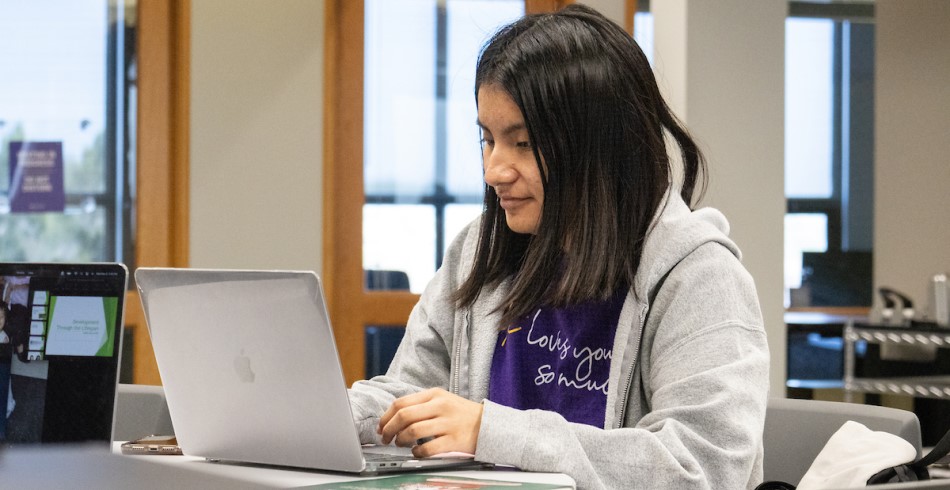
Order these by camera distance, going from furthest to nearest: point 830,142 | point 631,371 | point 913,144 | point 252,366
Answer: point 830,142 → point 913,144 → point 631,371 → point 252,366

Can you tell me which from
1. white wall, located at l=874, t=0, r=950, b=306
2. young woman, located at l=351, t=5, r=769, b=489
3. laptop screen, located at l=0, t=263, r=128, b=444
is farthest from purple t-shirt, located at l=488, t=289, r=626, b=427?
white wall, located at l=874, t=0, r=950, b=306

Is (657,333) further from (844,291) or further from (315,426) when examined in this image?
(844,291)

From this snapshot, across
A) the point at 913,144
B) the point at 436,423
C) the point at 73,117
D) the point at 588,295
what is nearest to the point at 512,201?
the point at 588,295

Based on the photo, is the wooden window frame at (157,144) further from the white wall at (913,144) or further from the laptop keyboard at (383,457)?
the white wall at (913,144)

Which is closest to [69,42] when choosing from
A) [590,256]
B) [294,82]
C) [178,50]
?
[178,50]

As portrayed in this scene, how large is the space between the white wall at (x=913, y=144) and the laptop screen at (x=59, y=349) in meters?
5.83

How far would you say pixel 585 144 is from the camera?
1359 mm

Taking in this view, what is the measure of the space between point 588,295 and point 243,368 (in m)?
0.46

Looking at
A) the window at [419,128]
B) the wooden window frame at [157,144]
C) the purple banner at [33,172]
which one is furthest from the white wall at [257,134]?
the purple banner at [33,172]

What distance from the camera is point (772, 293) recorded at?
3.38 m

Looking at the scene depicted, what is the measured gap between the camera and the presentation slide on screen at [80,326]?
1135 millimetres

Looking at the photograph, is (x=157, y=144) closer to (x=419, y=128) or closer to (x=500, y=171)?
(x=419, y=128)

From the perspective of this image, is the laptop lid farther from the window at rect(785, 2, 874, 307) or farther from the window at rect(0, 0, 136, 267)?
the window at rect(785, 2, 874, 307)

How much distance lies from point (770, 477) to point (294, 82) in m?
2.78
